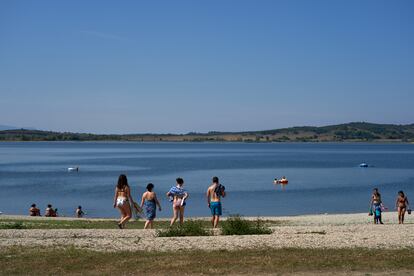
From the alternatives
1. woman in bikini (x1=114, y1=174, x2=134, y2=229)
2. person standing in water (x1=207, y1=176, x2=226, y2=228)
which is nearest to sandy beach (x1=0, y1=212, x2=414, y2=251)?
woman in bikini (x1=114, y1=174, x2=134, y2=229)

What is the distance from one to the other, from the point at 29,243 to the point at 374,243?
6794mm

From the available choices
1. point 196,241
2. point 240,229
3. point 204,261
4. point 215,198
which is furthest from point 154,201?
point 204,261

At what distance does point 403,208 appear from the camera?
21.4m

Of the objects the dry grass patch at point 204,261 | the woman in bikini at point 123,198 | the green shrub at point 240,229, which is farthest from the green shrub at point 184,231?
the dry grass patch at point 204,261

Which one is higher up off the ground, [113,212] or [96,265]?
[96,265]

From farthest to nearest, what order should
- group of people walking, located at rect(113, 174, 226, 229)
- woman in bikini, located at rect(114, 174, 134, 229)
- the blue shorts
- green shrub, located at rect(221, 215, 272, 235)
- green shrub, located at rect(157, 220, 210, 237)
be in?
the blue shorts < group of people walking, located at rect(113, 174, 226, 229) < woman in bikini, located at rect(114, 174, 134, 229) < green shrub, located at rect(221, 215, 272, 235) < green shrub, located at rect(157, 220, 210, 237)

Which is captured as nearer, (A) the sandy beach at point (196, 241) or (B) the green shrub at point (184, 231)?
(A) the sandy beach at point (196, 241)

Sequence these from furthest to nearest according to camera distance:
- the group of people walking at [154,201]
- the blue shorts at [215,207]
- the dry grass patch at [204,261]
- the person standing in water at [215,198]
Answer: the blue shorts at [215,207], the person standing in water at [215,198], the group of people walking at [154,201], the dry grass patch at [204,261]

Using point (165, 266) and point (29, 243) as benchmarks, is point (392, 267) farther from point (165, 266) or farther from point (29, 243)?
point (29, 243)

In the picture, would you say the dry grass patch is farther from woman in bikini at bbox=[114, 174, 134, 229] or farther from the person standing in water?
the person standing in water

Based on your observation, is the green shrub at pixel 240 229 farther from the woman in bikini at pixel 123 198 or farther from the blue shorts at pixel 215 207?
the woman in bikini at pixel 123 198

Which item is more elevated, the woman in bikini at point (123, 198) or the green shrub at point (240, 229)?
the woman in bikini at point (123, 198)

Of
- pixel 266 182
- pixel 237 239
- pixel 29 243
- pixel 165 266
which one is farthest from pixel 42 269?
pixel 266 182

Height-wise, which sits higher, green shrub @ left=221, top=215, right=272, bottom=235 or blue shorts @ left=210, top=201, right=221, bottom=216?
blue shorts @ left=210, top=201, right=221, bottom=216
